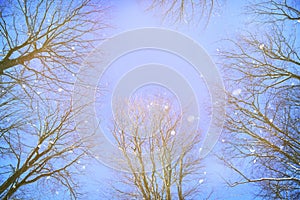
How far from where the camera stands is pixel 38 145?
260 inches

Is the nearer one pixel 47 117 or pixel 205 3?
pixel 205 3

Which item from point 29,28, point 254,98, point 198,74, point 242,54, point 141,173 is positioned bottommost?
point 141,173

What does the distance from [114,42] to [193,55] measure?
9.01 feet

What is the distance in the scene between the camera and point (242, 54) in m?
5.86

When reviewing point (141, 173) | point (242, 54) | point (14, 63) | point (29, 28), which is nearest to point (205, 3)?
point (242, 54)

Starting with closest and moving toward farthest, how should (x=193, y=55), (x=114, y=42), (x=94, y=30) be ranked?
(x=94, y=30) < (x=114, y=42) < (x=193, y=55)

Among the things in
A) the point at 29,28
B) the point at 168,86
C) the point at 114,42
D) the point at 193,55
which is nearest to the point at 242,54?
the point at 193,55

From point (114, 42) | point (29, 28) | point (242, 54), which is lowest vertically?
point (29, 28)

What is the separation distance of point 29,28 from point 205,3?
135 inches

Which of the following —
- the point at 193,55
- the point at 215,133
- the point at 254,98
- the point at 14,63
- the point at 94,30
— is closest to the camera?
the point at 14,63

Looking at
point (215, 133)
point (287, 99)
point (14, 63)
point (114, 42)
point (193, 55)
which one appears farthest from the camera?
point (193, 55)

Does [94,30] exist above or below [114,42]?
below

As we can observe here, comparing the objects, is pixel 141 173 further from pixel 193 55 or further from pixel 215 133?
pixel 193 55

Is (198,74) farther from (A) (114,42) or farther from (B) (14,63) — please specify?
(B) (14,63)
